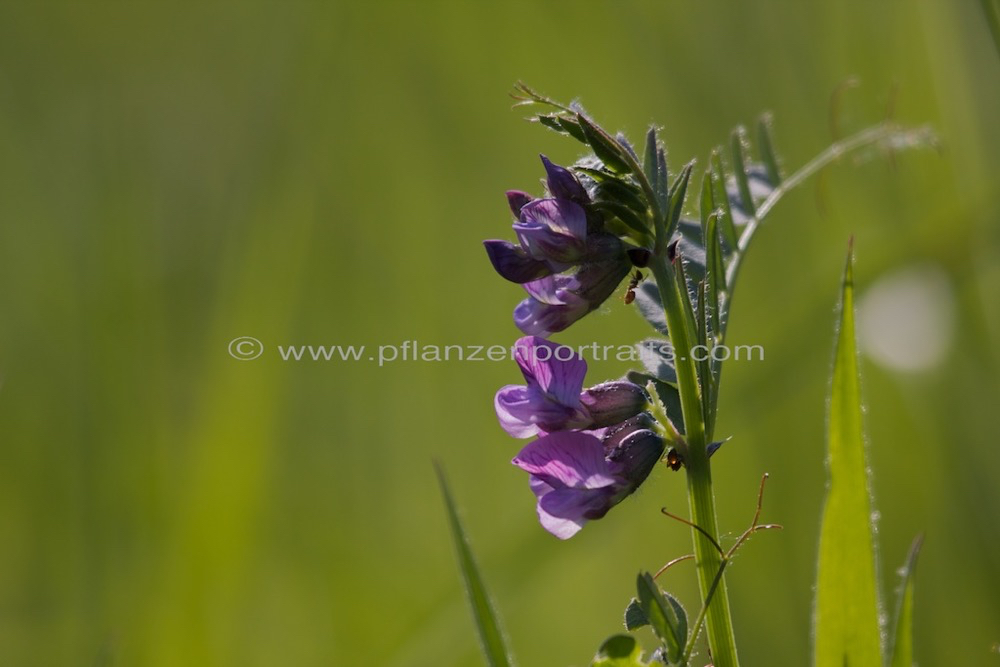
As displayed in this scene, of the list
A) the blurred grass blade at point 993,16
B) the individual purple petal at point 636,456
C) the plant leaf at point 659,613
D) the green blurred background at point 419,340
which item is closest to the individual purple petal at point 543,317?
the individual purple petal at point 636,456

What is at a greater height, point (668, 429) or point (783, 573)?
point (668, 429)

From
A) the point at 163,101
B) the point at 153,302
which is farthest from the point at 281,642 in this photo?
the point at 163,101

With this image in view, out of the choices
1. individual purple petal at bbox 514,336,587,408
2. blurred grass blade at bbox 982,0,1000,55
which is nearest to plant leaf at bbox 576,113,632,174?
individual purple petal at bbox 514,336,587,408

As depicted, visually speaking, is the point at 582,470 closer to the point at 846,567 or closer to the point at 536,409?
the point at 536,409

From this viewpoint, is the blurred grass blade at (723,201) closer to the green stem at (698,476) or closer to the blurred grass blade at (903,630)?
the green stem at (698,476)

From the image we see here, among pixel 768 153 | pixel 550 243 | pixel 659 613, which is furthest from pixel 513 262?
pixel 768 153

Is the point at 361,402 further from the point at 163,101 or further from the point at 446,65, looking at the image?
the point at 163,101
